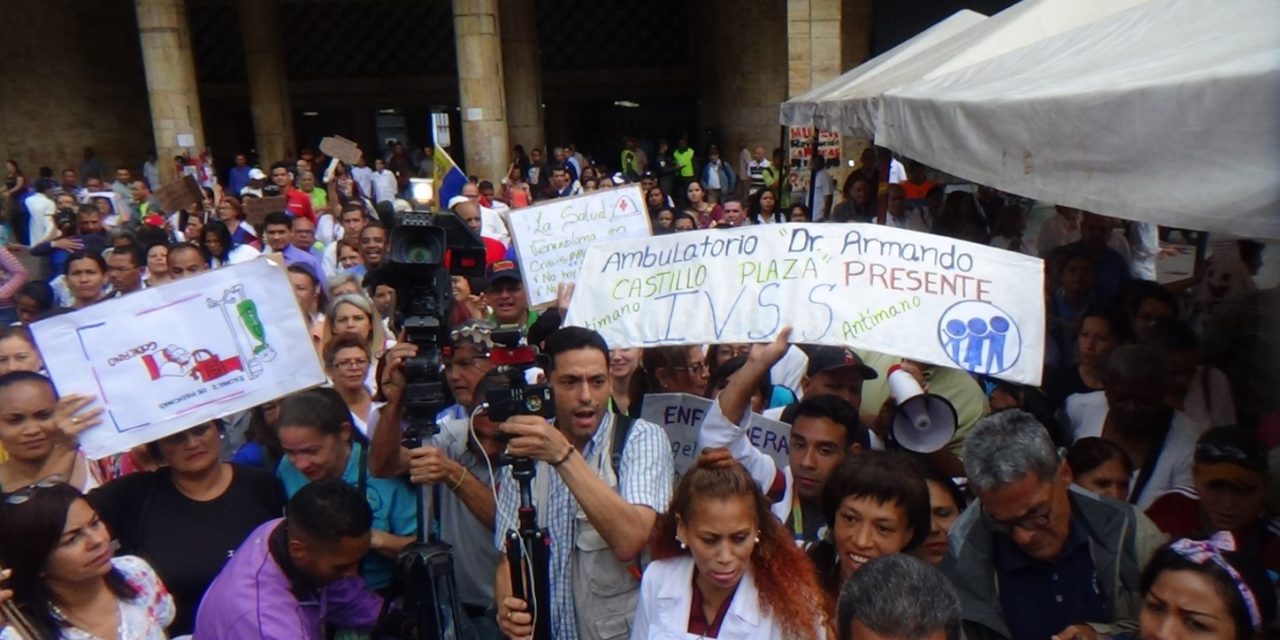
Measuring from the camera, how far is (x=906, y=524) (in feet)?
7.79

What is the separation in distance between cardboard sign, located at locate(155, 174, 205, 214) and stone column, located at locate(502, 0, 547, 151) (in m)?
9.60

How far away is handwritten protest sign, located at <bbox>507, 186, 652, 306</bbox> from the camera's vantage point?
522 cm

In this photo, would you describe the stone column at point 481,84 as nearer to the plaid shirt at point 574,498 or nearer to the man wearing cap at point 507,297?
the man wearing cap at point 507,297

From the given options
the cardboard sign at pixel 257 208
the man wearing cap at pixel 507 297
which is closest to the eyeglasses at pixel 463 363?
the man wearing cap at pixel 507 297

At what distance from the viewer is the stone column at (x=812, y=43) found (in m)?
12.9

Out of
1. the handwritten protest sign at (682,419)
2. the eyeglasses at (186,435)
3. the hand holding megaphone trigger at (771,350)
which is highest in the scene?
the hand holding megaphone trigger at (771,350)

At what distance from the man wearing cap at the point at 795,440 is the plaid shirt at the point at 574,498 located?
0.29 m

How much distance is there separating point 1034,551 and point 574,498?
1.13 meters

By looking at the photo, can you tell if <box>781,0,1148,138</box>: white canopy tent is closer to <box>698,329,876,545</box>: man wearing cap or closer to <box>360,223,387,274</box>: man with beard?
<box>698,329,876,545</box>: man wearing cap

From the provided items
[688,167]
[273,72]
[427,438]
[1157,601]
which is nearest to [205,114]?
[273,72]

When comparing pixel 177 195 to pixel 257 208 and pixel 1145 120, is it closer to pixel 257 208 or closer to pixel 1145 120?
pixel 257 208

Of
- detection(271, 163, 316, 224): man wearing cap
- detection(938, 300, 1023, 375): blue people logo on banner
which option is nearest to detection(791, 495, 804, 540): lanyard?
detection(938, 300, 1023, 375): blue people logo on banner

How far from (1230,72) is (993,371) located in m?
1.13

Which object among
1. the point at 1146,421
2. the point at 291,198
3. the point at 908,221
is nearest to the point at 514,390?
the point at 1146,421
